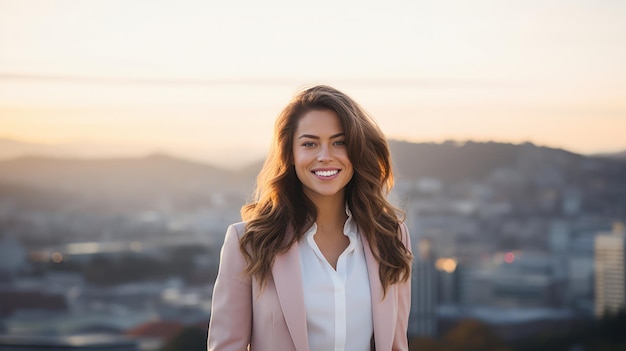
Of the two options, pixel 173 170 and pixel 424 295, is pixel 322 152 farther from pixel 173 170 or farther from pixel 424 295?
pixel 424 295

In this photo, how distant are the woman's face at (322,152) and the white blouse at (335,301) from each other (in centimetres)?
11

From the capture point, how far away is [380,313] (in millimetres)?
1654

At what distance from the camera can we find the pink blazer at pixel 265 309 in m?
1.60

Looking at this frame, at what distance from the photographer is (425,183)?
14562 millimetres

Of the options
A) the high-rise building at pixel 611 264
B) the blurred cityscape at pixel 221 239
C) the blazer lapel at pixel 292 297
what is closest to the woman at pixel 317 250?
the blazer lapel at pixel 292 297

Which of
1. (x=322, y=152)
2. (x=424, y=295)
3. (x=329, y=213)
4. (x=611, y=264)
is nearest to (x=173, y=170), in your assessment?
(x=424, y=295)

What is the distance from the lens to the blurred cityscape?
47.7 feet

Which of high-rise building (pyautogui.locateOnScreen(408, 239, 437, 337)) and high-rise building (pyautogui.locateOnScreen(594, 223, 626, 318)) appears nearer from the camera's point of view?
high-rise building (pyautogui.locateOnScreen(408, 239, 437, 337))

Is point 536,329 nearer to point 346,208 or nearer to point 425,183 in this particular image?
point 425,183

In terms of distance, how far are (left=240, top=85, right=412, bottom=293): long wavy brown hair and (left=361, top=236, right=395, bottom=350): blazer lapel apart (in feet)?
0.06

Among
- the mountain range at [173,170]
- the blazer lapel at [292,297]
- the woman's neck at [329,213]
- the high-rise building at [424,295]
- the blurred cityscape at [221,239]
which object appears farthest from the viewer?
the high-rise building at [424,295]

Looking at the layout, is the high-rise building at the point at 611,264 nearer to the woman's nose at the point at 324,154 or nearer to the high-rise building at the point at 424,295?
the high-rise building at the point at 424,295

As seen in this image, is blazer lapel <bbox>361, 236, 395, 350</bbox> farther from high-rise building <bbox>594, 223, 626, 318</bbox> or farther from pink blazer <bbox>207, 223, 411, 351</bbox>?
high-rise building <bbox>594, 223, 626, 318</bbox>

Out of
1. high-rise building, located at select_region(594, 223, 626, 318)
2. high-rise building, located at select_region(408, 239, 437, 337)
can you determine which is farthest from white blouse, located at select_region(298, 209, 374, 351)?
high-rise building, located at select_region(594, 223, 626, 318)
